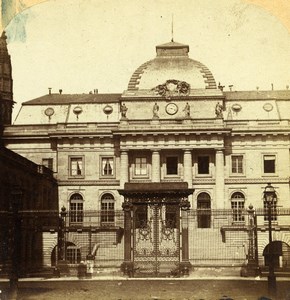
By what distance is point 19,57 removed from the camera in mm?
28797

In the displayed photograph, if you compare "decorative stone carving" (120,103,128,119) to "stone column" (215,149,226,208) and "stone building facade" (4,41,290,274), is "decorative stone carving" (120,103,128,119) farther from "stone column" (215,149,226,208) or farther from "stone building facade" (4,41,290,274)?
"stone column" (215,149,226,208)

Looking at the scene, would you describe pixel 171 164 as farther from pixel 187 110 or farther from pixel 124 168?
pixel 187 110

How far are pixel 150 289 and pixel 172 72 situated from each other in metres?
26.4

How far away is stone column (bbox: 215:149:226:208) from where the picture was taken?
4856cm

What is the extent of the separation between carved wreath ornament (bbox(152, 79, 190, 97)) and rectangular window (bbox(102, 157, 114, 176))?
5.46 metres

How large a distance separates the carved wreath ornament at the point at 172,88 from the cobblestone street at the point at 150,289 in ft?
74.1

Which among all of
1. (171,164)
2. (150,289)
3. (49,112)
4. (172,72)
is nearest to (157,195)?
(150,289)

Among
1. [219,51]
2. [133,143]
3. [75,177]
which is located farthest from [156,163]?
[219,51]

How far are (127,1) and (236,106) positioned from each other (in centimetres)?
2582

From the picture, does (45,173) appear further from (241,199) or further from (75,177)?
(241,199)

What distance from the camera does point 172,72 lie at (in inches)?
1975

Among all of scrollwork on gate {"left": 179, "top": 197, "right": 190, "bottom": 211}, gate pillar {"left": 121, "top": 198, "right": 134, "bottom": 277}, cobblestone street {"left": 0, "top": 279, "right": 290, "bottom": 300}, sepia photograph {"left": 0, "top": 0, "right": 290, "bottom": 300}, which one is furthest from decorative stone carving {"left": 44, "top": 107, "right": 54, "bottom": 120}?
cobblestone street {"left": 0, "top": 279, "right": 290, "bottom": 300}

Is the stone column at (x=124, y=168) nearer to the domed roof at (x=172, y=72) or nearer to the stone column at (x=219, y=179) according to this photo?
the domed roof at (x=172, y=72)

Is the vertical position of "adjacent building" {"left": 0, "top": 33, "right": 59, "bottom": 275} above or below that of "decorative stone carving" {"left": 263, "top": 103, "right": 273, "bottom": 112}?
below
